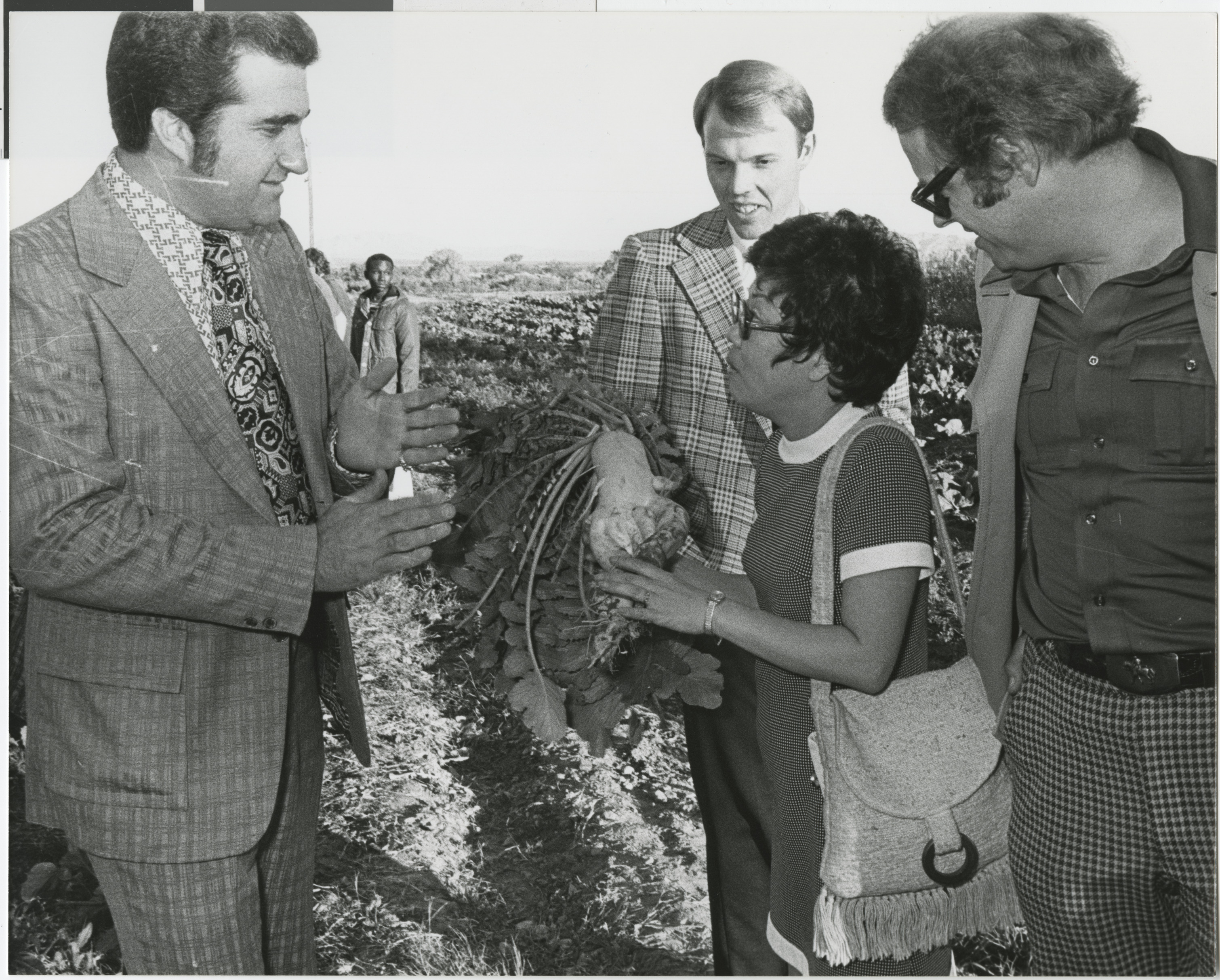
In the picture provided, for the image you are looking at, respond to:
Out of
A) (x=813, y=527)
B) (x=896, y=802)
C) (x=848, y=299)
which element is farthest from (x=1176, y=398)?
(x=896, y=802)

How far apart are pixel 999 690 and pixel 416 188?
6.41ft

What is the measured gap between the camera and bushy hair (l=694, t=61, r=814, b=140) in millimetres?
2967

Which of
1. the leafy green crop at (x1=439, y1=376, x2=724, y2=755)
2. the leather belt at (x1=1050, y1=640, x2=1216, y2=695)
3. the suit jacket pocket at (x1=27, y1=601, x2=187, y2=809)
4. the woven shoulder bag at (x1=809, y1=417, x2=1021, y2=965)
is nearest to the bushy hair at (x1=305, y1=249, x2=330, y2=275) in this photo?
the leafy green crop at (x1=439, y1=376, x2=724, y2=755)

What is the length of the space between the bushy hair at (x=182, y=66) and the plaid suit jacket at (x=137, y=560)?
8.6 inches

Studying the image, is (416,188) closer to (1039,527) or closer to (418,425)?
(418,425)

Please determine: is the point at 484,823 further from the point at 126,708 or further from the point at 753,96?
the point at 753,96

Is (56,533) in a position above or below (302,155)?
below

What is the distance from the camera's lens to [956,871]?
253cm

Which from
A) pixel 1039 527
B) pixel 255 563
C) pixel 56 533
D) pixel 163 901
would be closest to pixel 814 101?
pixel 1039 527

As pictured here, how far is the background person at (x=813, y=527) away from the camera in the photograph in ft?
8.04

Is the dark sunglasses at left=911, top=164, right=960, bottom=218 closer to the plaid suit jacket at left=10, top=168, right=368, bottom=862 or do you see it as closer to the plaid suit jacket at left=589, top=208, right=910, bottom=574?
the plaid suit jacket at left=589, top=208, right=910, bottom=574

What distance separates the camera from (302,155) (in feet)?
9.88

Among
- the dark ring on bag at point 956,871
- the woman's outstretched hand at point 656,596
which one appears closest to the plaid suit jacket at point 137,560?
the woman's outstretched hand at point 656,596

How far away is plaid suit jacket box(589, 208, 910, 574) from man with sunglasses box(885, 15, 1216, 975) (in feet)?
1.72
